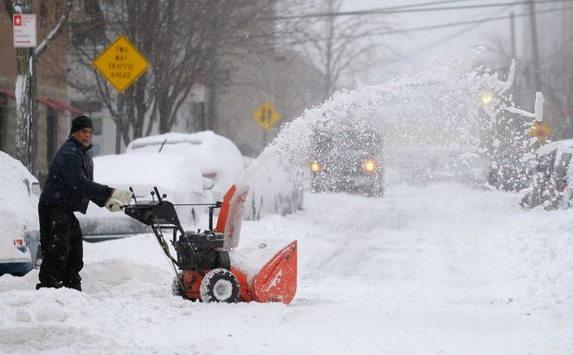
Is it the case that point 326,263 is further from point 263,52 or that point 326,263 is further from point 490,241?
point 263,52

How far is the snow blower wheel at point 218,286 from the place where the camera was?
7430mm

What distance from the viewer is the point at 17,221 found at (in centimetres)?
806

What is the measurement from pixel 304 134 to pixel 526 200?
9.72 m

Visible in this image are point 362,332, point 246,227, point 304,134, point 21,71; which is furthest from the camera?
point 246,227

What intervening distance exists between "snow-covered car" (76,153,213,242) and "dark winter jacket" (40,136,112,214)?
13.5ft

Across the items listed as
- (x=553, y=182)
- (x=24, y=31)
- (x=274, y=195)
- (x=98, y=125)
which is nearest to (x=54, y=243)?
(x=24, y=31)

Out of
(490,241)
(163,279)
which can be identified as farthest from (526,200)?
(163,279)

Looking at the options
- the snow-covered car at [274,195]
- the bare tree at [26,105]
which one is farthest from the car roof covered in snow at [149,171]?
the snow-covered car at [274,195]

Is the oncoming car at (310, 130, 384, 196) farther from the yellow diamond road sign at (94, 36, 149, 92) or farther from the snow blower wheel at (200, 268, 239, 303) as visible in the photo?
the snow blower wheel at (200, 268, 239, 303)

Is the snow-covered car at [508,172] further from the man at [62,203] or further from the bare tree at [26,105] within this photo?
the man at [62,203]

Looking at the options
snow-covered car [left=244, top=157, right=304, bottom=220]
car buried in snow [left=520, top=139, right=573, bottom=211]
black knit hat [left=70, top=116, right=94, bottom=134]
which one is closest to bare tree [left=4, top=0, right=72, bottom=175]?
snow-covered car [left=244, top=157, right=304, bottom=220]

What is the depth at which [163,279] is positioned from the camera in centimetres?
904

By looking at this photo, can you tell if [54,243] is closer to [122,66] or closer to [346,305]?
[346,305]

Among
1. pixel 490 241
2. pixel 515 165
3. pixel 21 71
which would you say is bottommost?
pixel 490 241
